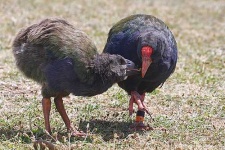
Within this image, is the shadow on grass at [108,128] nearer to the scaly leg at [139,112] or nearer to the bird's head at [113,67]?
the scaly leg at [139,112]

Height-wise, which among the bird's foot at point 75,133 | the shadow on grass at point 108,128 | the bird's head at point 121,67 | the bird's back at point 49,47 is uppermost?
the bird's back at point 49,47

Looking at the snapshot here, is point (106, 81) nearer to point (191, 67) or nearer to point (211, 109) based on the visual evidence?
point (211, 109)

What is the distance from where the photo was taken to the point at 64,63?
5.32m

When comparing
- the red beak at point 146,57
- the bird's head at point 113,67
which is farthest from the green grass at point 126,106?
the red beak at point 146,57

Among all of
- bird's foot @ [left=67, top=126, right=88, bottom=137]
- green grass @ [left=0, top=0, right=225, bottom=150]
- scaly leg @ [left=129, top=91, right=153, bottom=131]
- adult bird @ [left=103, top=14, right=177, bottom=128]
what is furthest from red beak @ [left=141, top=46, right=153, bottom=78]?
bird's foot @ [left=67, top=126, right=88, bottom=137]

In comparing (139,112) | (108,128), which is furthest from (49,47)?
(139,112)

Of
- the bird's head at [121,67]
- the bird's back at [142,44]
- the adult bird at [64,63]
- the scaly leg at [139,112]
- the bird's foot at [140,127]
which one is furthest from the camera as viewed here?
the bird's foot at [140,127]

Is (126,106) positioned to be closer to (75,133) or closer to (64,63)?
(75,133)

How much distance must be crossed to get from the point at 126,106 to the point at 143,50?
1.46 meters

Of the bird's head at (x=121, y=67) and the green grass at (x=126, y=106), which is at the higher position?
the bird's head at (x=121, y=67)

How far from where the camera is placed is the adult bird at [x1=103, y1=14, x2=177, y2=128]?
18.6 ft

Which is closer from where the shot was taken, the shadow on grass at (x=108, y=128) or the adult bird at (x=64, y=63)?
the adult bird at (x=64, y=63)

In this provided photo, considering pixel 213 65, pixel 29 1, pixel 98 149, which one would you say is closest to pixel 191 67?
pixel 213 65

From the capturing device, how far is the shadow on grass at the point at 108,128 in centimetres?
584
